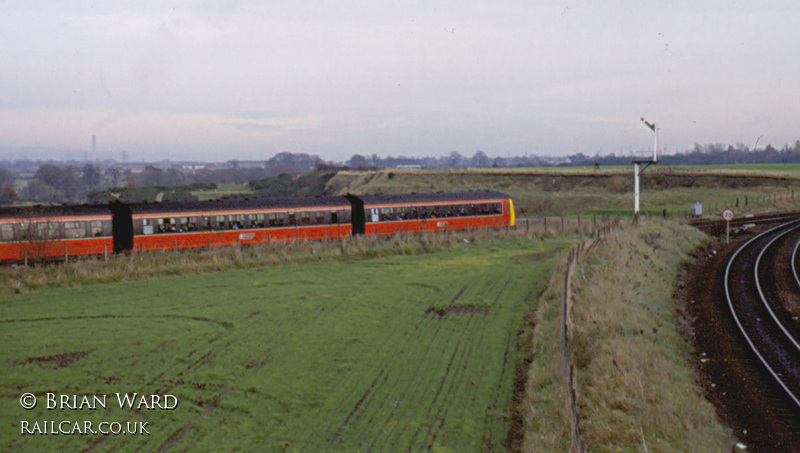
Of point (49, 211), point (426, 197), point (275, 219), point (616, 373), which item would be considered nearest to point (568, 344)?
point (616, 373)

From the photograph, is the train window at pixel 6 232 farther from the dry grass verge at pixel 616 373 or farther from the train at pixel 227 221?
the dry grass verge at pixel 616 373

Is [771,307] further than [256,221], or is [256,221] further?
[256,221]

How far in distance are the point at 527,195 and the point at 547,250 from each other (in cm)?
4585

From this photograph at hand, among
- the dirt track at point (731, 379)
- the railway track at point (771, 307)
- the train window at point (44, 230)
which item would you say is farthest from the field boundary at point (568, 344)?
the train window at point (44, 230)

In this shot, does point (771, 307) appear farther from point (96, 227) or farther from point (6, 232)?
point (6, 232)

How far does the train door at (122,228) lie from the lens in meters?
31.7

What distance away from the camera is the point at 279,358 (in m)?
15.0

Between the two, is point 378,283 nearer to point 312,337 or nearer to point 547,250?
point 312,337

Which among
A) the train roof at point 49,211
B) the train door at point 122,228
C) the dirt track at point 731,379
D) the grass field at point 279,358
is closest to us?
Answer: the grass field at point 279,358

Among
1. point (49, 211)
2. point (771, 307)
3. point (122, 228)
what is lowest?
point (771, 307)

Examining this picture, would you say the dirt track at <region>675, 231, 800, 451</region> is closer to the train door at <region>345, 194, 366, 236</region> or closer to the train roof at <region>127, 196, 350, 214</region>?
the train door at <region>345, 194, 366, 236</region>

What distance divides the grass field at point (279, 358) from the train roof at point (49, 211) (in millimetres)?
7919

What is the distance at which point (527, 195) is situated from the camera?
259 ft

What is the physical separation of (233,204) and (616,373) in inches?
1052
